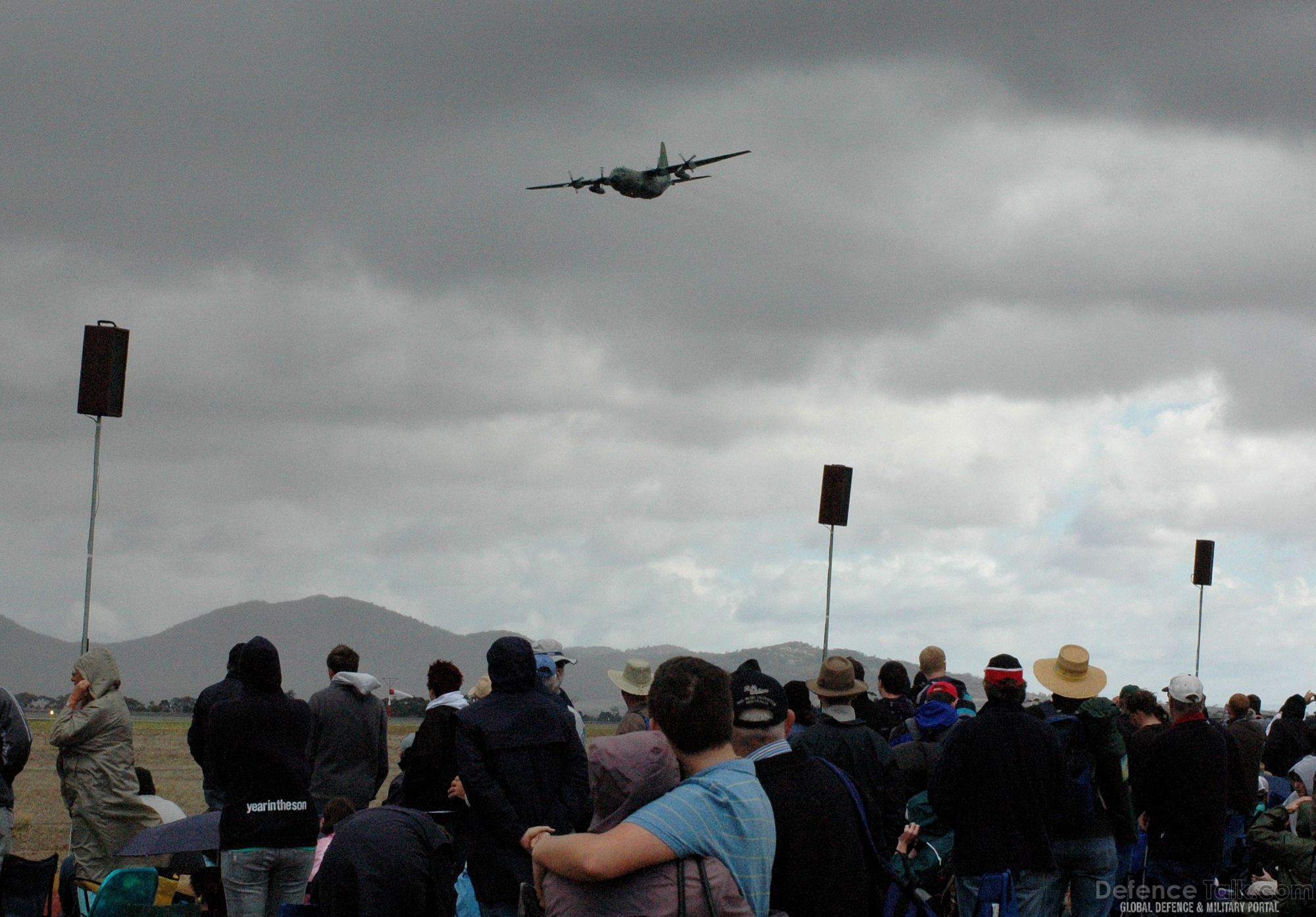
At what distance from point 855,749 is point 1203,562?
848 inches

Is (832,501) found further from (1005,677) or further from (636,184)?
(636,184)

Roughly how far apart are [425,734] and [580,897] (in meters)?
3.94

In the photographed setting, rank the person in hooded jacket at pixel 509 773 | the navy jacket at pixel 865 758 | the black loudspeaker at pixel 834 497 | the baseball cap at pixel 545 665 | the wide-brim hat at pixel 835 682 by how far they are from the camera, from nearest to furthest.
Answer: the person in hooded jacket at pixel 509 773, the navy jacket at pixel 865 758, the wide-brim hat at pixel 835 682, the baseball cap at pixel 545 665, the black loudspeaker at pixel 834 497

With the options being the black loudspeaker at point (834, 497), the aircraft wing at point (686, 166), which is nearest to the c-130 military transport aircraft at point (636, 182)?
the aircraft wing at point (686, 166)

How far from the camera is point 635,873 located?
11.3 feet

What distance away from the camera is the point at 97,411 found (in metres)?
12.3

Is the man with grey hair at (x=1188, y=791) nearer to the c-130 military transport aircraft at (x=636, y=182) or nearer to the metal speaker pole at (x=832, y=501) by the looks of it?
the metal speaker pole at (x=832, y=501)

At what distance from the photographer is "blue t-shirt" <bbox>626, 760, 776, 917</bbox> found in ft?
11.4

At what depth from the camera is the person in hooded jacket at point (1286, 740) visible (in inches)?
507

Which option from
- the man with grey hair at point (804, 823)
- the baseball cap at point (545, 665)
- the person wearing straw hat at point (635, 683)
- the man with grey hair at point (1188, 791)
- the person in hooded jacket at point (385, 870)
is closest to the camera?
the man with grey hair at point (804, 823)

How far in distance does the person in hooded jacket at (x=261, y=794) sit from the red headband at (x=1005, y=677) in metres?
3.91

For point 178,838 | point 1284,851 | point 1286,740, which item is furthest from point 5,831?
point 1286,740

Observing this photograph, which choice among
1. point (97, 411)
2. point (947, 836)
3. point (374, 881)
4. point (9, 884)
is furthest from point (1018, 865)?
point (97, 411)

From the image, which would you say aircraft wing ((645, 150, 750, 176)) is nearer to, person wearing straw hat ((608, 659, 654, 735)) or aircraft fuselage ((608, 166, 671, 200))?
aircraft fuselage ((608, 166, 671, 200))
